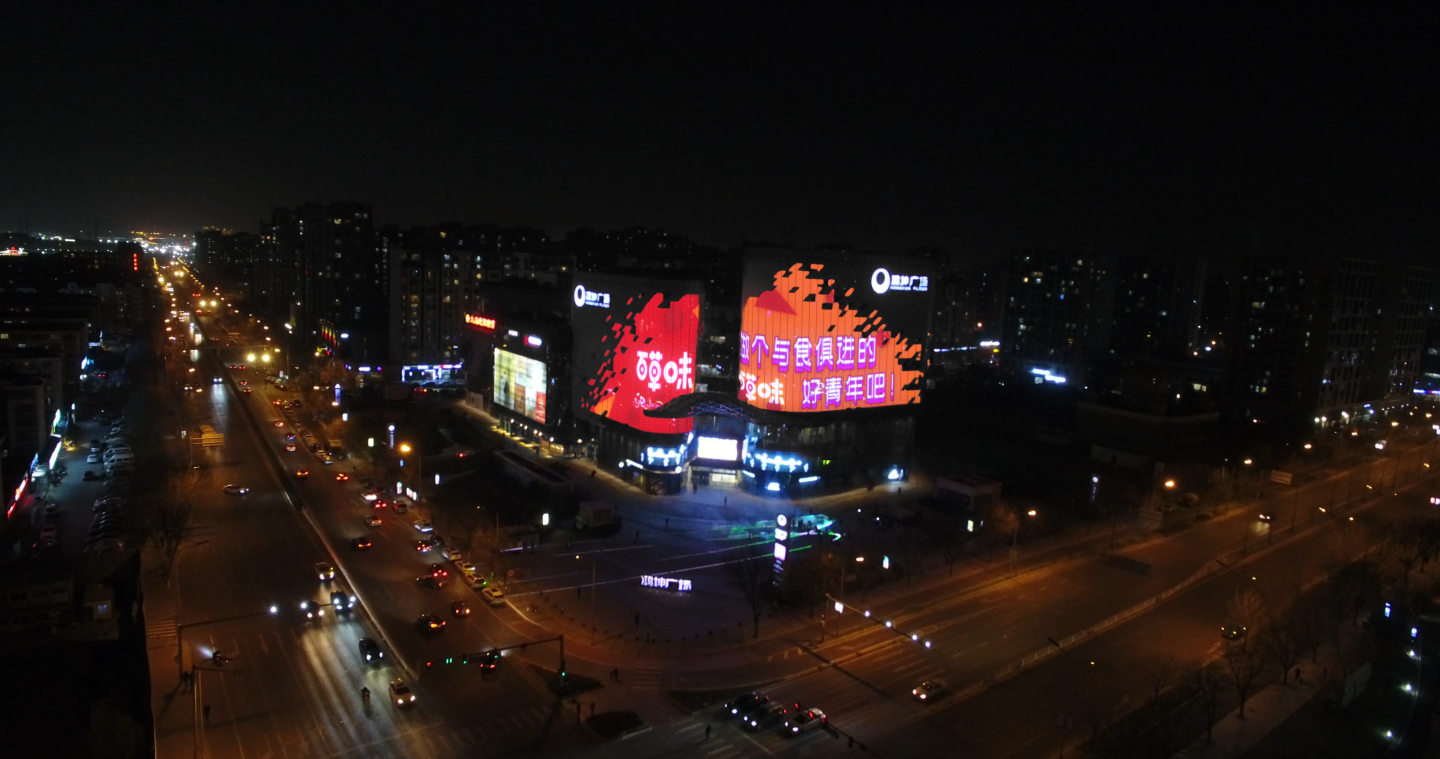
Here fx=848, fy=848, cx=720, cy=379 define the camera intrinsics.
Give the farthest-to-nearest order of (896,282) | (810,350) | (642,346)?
(642,346) < (896,282) < (810,350)

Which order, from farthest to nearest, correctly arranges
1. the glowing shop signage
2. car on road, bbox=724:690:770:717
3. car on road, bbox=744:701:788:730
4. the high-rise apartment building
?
the high-rise apartment building < the glowing shop signage < car on road, bbox=724:690:770:717 < car on road, bbox=744:701:788:730

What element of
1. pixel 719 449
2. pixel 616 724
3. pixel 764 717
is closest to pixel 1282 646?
pixel 764 717

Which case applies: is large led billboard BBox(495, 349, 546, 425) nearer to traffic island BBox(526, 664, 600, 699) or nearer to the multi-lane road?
the multi-lane road

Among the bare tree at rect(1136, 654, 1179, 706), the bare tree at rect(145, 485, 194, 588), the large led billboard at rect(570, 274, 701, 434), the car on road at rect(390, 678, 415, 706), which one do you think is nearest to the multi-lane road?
the car on road at rect(390, 678, 415, 706)

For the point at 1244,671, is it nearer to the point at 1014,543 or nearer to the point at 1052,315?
the point at 1014,543

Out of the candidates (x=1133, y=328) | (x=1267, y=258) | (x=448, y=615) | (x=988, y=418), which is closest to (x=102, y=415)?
(x=448, y=615)

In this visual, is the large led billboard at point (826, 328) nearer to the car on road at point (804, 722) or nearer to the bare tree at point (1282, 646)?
the bare tree at point (1282, 646)

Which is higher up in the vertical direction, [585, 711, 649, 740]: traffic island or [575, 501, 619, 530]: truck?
[575, 501, 619, 530]: truck

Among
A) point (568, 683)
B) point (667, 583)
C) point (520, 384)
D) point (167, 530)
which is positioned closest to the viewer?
point (568, 683)
